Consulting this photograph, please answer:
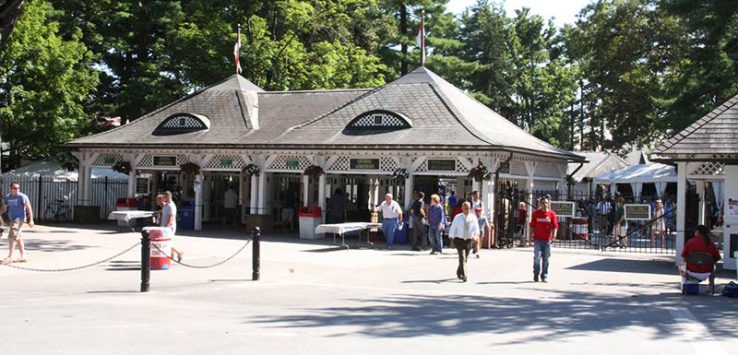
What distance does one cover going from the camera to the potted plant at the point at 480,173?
24.4 metres

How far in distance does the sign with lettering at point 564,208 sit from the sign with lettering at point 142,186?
15238 mm

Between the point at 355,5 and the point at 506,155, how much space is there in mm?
25249

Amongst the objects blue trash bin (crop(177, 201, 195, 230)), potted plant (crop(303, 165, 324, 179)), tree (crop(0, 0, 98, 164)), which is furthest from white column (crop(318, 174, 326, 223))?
tree (crop(0, 0, 98, 164))

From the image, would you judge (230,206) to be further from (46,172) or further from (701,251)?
(701,251)

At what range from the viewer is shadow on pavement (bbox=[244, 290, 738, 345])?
10211 millimetres

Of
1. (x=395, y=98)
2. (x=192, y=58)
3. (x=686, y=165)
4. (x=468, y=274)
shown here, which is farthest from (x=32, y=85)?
(x=686, y=165)

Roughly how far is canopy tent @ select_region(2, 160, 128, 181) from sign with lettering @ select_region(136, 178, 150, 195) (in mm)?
5536

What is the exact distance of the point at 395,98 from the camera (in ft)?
95.0

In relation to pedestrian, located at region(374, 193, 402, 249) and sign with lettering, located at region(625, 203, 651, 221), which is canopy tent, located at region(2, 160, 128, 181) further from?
sign with lettering, located at region(625, 203, 651, 221)

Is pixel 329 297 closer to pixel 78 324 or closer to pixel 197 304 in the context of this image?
pixel 197 304

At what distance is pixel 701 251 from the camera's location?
50.0 ft

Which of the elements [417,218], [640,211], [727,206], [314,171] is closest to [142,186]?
[314,171]

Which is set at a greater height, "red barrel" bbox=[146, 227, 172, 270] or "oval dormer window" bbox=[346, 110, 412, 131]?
"oval dormer window" bbox=[346, 110, 412, 131]

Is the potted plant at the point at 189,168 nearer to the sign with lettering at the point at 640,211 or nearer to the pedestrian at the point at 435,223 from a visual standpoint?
the pedestrian at the point at 435,223
